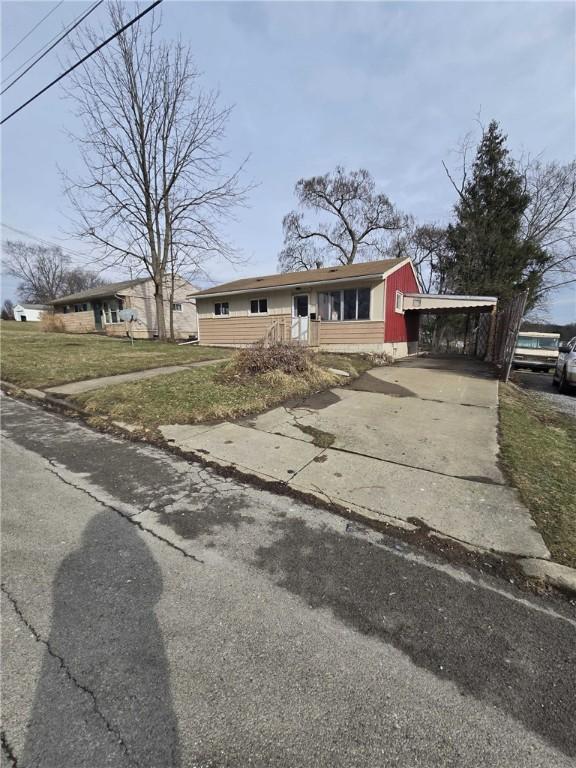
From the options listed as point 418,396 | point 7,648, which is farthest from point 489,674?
point 418,396

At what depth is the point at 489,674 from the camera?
1.57 metres

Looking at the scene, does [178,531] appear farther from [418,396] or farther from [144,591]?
[418,396]

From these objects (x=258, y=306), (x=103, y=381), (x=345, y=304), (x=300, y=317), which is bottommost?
(x=103, y=381)

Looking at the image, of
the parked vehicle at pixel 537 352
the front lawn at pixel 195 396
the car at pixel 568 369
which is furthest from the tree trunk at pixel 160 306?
the parked vehicle at pixel 537 352

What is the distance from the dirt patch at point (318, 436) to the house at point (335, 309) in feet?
22.4

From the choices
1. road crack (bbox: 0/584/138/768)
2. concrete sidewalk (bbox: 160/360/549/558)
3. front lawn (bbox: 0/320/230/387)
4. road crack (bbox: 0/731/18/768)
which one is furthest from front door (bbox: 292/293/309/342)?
road crack (bbox: 0/731/18/768)

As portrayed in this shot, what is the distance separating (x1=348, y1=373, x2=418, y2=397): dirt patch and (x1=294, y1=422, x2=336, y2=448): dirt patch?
3.05m

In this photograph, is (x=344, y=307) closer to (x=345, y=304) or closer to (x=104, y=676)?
(x=345, y=304)

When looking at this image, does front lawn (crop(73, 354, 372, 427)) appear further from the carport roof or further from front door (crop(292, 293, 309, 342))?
the carport roof

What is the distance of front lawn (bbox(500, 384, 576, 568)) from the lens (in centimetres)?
259

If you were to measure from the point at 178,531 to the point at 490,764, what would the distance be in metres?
2.15

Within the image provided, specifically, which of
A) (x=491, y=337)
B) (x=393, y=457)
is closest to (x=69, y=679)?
(x=393, y=457)

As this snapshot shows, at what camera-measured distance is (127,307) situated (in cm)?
2569

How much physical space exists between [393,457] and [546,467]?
5.56ft
